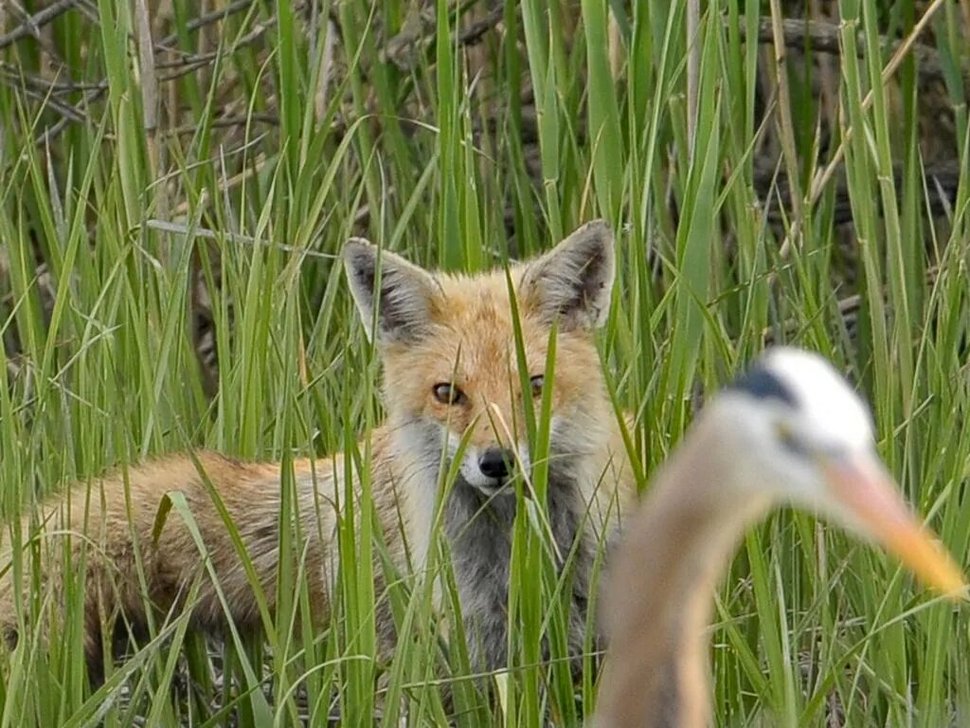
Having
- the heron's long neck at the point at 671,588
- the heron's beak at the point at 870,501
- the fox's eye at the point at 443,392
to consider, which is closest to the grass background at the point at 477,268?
the fox's eye at the point at 443,392

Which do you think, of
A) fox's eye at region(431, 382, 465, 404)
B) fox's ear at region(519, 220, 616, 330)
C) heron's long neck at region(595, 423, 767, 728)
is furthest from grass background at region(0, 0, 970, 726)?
heron's long neck at region(595, 423, 767, 728)

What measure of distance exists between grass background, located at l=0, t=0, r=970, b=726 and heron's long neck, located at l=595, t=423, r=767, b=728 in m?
0.88

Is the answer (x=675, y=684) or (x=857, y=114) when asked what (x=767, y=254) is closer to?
(x=857, y=114)

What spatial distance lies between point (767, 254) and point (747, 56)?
0.58 meters

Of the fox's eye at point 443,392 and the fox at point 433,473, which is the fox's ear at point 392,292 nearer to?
the fox at point 433,473

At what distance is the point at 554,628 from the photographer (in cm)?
268

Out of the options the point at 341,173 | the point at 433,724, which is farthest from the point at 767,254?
the point at 433,724

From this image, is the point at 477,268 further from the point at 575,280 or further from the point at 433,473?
the point at 433,473

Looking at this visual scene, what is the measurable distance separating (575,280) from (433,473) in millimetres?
459

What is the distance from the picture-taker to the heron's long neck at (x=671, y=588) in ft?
4.30

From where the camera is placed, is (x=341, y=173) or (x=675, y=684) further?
(x=341, y=173)

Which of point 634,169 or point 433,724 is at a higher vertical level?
→ point 634,169

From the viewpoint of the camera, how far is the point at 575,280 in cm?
356

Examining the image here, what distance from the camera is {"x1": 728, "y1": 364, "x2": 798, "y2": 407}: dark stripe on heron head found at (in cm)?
125
